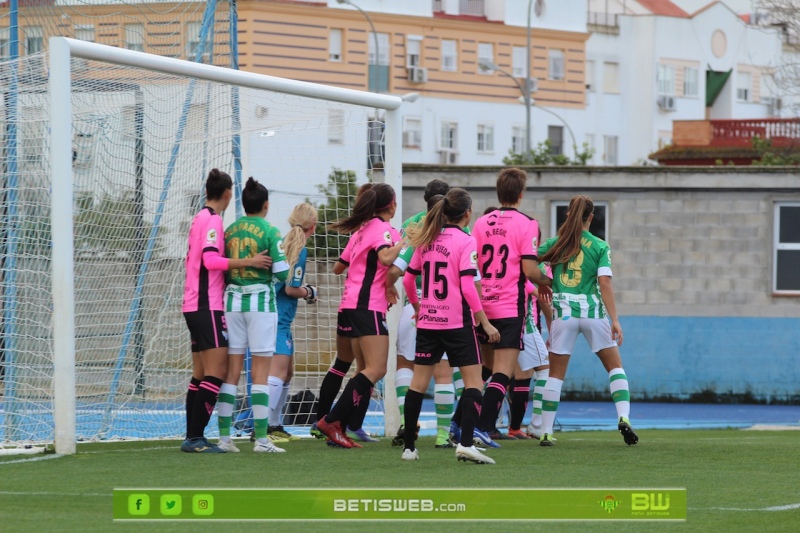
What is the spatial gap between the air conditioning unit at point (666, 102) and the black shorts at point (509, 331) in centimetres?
5774

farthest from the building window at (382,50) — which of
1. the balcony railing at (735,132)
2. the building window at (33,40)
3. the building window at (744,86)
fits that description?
the building window at (33,40)

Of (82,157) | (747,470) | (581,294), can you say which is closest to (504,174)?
(581,294)

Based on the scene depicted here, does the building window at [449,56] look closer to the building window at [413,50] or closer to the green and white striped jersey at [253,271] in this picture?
the building window at [413,50]

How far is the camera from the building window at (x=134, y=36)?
12.6m

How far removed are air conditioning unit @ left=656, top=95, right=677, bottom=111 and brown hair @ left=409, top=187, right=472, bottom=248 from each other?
191ft

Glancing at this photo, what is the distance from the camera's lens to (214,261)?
30.9 ft

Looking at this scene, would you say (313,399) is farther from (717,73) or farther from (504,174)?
(717,73)

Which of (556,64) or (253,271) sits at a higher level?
(556,64)

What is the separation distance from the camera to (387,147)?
39.1 feet

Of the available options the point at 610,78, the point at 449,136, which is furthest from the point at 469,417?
the point at 610,78

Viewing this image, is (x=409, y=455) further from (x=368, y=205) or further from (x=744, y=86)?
(x=744, y=86)

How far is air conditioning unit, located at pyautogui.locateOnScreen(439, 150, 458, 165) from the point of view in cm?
5478

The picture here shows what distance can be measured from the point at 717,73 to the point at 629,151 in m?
8.49

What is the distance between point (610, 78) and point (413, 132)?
15.2 metres
